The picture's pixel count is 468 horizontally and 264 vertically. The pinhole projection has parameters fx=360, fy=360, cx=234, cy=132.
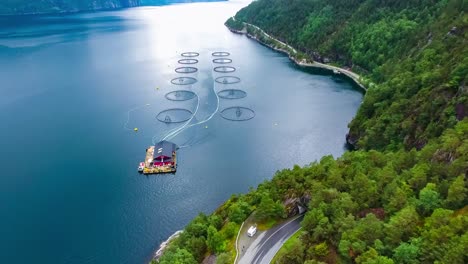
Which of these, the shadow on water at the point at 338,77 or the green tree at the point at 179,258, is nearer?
the green tree at the point at 179,258

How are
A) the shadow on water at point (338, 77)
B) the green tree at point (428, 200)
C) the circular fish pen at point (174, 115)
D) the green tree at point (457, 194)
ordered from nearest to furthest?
the green tree at point (457, 194) < the green tree at point (428, 200) < the circular fish pen at point (174, 115) < the shadow on water at point (338, 77)

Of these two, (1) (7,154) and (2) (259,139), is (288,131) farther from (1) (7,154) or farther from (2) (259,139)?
(1) (7,154)

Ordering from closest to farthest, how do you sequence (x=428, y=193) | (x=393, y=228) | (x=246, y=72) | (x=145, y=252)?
1. (x=393, y=228)
2. (x=428, y=193)
3. (x=145, y=252)
4. (x=246, y=72)

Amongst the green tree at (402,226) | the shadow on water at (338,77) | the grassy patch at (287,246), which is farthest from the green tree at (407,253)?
the shadow on water at (338,77)

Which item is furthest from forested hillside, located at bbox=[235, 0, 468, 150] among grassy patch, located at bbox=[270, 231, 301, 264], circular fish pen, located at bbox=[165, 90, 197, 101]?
circular fish pen, located at bbox=[165, 90, 197, 101]

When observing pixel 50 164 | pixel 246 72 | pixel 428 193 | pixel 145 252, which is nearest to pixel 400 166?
pixel 428 193

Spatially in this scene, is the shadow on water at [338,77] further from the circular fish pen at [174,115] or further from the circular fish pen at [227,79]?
the circular fish pen at [174,115]

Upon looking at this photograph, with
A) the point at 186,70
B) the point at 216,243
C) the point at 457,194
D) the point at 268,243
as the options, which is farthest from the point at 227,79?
the point at 457,194
